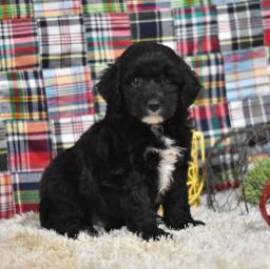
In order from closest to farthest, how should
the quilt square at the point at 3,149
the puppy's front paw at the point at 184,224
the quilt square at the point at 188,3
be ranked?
the puppy's front paw at the point at 184,224 → the quilt square at the point at 3,149 → the quilt square at the point at 188,3

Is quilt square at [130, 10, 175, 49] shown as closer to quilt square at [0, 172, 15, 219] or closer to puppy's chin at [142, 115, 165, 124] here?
quilt square at [0, 172, 15, 219]

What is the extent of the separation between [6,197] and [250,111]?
1.92 m

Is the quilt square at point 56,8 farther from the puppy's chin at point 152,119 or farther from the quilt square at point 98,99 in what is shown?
the puppy's chin at point 152,119

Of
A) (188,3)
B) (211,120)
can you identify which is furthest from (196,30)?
(211,120)

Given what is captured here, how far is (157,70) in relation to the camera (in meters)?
3.51

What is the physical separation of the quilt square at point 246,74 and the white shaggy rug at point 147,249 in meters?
1.41

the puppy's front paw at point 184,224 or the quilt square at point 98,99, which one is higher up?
the quilt square at point 98,99

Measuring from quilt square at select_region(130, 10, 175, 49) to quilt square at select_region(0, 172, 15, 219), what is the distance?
136 centimetres

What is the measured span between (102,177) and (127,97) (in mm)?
476

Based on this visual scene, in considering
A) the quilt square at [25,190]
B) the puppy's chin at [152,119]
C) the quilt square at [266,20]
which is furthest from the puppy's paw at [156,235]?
the quilt square at [266,20]

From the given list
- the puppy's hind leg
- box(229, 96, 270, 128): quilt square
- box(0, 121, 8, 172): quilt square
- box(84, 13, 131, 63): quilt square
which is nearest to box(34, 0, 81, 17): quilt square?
box(84, 13, 131, 63): quilt square

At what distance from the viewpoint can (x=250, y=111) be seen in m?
4.99

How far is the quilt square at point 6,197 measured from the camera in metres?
4.61

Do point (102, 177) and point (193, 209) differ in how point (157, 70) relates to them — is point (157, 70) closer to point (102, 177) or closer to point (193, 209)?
point (102, 177)
